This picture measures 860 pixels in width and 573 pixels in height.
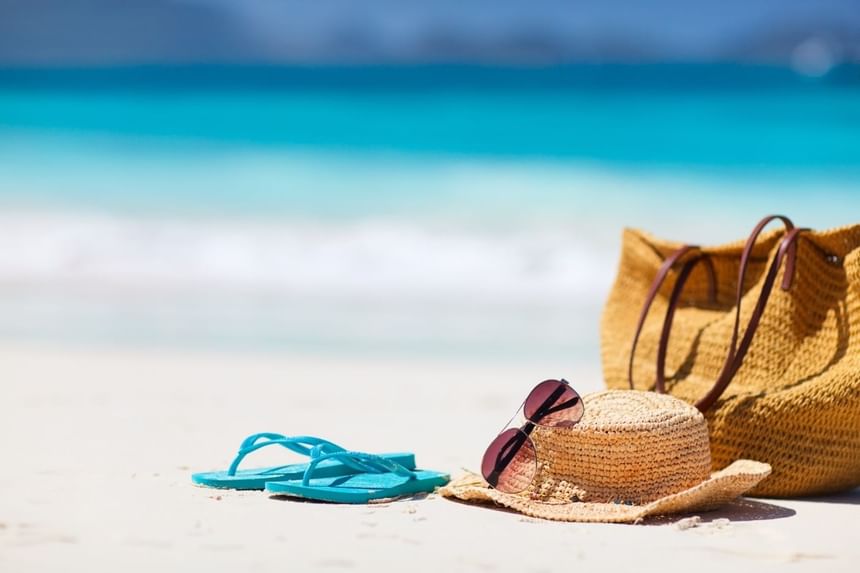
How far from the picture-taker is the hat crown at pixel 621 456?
2678 mm

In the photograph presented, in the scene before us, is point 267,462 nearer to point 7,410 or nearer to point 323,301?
point 7,410

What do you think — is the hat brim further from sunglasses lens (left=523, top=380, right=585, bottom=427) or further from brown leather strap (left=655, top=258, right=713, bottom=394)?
brown leather strap (left=655, top=258, right=713, bottom=394)

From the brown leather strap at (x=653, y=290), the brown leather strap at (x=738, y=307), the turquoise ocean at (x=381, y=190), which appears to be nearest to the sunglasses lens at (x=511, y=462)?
the brown leather strap at (x=738, y=307)

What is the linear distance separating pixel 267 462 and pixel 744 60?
13517 millimetres

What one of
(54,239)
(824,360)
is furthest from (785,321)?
(54,239)

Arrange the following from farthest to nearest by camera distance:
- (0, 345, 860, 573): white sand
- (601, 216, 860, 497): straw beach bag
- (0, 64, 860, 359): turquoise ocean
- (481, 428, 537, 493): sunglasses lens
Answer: (0, 64, 860, 359): turquoise ocean → (601, 216, 860, 497): straw beach bag → (481, 428, 537, 493): sunglasses lens → (0, 345, 860, 573): white sand

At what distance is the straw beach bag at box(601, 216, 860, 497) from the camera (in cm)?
298

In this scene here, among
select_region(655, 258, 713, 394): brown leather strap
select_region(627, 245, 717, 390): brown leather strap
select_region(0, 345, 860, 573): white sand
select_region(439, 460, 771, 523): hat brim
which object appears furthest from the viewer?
select_region(627, 245, 717, 390): brown leather strap

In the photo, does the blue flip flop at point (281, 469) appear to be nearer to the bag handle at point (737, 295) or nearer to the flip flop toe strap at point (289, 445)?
the flip flop toe strap at point (289, 445)

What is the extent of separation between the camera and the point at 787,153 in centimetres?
1178

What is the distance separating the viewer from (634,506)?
106 inches

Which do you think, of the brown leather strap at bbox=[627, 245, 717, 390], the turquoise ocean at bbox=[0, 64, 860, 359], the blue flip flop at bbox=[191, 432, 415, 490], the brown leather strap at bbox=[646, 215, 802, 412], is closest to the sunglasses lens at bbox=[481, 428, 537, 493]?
the blue flip flop at bbox=[191, 432, 415, 490]

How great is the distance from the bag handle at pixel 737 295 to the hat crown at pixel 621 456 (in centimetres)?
30

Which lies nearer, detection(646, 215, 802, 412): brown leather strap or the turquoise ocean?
detection(646, 215, 802, 412): brown leather strap
